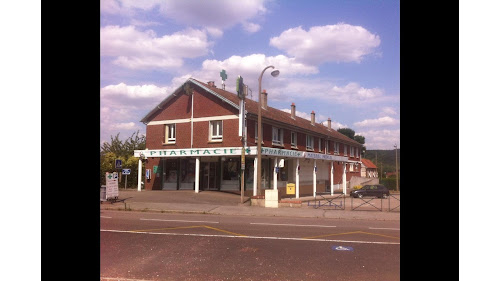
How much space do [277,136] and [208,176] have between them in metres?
6.43

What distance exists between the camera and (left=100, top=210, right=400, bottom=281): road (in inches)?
235

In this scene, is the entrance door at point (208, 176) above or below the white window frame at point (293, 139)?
below

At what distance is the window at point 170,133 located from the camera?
26188 millimetres

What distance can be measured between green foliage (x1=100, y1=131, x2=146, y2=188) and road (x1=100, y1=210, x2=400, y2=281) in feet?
67.3

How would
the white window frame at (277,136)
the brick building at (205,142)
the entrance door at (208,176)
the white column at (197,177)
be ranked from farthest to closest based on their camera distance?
the white window frame at (277,136) < the entrance door at (208,176) < the brick building at (205,142) < the white column at (197,177)

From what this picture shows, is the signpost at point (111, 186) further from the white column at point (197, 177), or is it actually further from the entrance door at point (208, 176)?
the entrance door at point (208, 176)

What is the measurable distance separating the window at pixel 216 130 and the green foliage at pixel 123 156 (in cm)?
978

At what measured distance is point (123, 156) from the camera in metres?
32.8

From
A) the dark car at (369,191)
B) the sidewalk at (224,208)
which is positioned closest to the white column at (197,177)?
the sidewalk at (224,208)

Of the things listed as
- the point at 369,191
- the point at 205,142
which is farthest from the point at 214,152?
the point at 369,191

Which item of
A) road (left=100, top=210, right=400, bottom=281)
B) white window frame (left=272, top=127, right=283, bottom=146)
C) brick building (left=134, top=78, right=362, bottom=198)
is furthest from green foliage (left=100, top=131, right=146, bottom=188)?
road (left=100, top=210, right=400, bottom=281)

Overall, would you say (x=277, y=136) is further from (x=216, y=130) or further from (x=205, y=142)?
(x=205, y=142)

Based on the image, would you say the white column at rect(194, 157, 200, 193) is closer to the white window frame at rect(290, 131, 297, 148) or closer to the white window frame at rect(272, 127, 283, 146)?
the white window frame at rect(272, 127, 283, 146)
